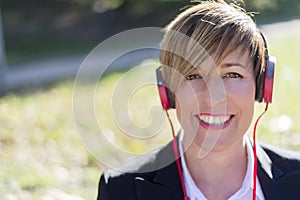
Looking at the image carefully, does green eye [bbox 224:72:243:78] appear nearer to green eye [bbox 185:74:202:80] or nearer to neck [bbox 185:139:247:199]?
green eye [bbox 185:74:202:80]

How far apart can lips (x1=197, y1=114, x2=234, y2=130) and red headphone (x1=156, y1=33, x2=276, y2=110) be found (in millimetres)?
139

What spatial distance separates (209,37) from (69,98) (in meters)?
4.48

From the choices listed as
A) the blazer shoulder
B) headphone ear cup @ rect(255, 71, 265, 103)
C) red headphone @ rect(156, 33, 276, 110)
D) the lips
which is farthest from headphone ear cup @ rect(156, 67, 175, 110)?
the blazer shoulder

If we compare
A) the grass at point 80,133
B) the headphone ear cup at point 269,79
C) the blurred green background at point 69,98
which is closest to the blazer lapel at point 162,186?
the headphone ear cup at point 269,79

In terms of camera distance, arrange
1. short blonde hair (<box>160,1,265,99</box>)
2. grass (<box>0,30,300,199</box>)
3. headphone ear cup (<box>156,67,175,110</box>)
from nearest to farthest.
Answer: short blonde hair (<box>160,1,265,99</box>), headphone ear cup (<box>156,67,175,110</box>), grass (<box>0,30,300,199</box>)

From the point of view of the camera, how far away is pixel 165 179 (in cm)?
248

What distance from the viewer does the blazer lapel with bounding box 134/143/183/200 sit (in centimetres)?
246

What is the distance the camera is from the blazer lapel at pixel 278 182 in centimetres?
244

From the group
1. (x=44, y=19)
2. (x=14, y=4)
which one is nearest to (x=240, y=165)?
(x=44, y=19)

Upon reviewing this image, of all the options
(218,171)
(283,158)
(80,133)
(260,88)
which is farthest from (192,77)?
(80,133)

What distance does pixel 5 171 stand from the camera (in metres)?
4.66

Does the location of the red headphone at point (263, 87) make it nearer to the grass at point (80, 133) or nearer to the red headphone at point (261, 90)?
the red headphone at point (261, 90)

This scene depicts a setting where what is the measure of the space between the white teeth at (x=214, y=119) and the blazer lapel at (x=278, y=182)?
0.24m

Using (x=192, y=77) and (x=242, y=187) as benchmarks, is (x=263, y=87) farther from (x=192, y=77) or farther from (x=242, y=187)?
(x=242, y=187)
